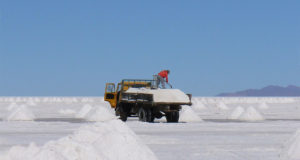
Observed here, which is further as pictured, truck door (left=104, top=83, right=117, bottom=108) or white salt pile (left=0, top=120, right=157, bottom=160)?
truck door (left=104, top=83, right=117, bottom=108)

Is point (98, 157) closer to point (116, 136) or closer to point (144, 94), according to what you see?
point (116, 136)

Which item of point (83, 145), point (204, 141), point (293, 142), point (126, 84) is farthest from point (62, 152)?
point (126, 84)

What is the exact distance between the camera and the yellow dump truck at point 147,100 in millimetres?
27156

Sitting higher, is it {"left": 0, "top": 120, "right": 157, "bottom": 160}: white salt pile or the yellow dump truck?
{"left": 0, "top": 120, "right": 157, "bottom": 160}: white salt pile

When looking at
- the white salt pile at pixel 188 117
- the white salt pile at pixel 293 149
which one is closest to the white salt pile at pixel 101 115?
the white salt pile at pixel 188 117

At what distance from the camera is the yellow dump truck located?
27156 millimetres

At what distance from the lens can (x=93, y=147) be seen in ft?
23.1

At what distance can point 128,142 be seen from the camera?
8.44 metres

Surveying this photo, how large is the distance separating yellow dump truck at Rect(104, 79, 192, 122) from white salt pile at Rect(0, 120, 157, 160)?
1792 cm

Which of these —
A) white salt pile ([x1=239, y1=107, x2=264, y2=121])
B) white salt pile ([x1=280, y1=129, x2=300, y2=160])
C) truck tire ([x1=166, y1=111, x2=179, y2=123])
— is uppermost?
white salt pile ([x1=280, y1=129, x2=300, y2=160])

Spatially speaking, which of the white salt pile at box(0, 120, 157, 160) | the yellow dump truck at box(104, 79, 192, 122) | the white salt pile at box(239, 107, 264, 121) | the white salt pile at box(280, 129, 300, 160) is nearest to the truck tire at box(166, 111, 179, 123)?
the yellow dump truck at box(104, 79, 192, 122)

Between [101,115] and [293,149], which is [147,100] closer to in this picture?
[101,115]

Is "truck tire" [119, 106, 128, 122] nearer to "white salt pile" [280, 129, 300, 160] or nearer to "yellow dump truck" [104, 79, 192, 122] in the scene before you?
"yellow dump truck" [104, 79, 192, 122]

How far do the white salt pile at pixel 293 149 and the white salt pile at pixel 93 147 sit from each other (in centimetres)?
382
